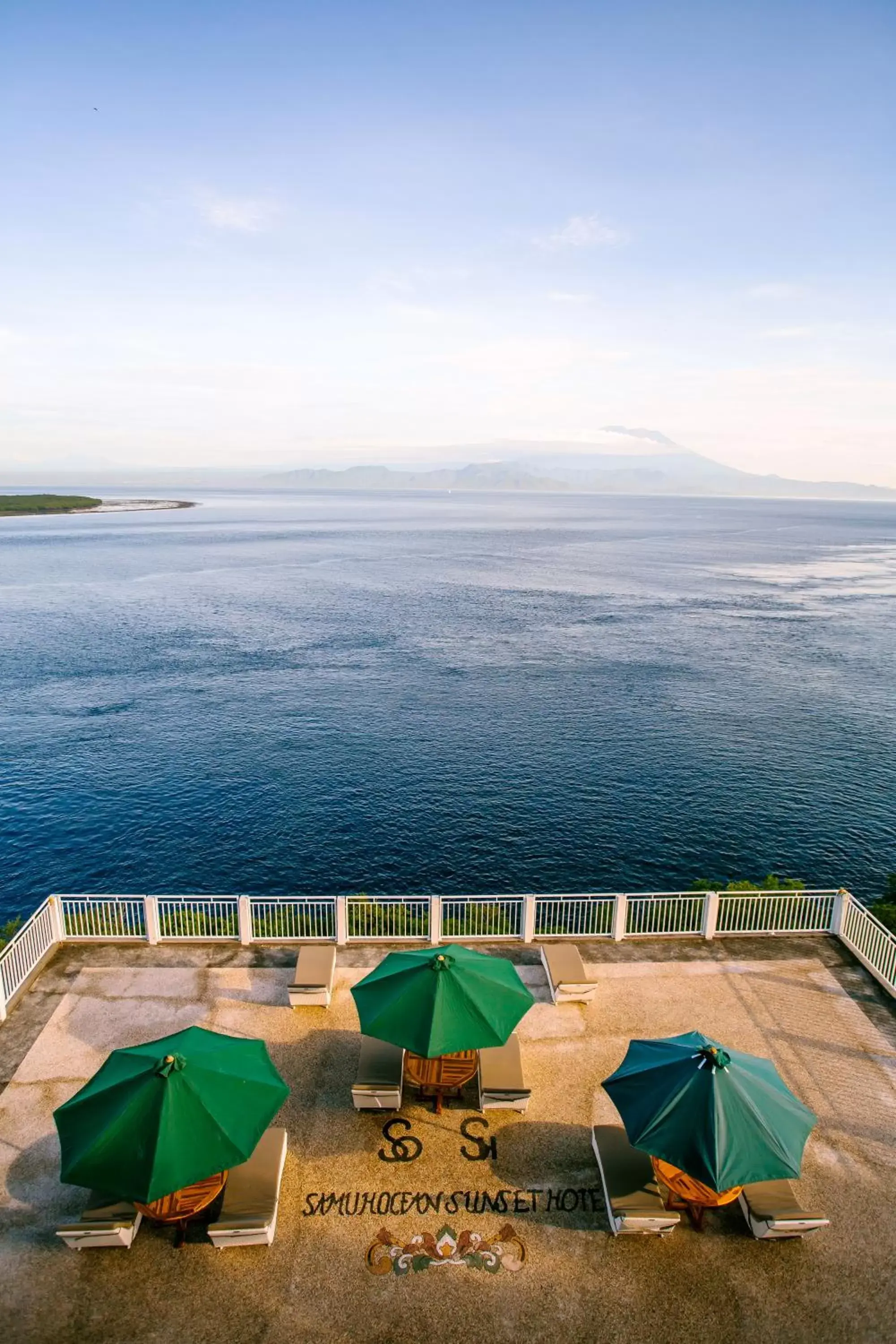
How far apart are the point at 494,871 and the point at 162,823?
15.4 metres

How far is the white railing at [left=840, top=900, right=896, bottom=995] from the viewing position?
13.8 metres

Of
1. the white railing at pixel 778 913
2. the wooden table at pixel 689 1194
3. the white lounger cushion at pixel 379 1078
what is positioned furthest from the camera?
the white railing at pixel 778 913

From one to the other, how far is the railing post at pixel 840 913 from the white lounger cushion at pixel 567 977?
5.32 meters

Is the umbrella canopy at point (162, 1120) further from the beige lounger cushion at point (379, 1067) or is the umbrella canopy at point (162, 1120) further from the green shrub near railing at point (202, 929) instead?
the green shrub near railing at point (202, 929)

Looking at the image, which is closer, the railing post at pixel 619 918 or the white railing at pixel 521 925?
the white railing at pixel 521 925

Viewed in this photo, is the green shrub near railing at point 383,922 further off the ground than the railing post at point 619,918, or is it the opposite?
the railing post at point 619,918

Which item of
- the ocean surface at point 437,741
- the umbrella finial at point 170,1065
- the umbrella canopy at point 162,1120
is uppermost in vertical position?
the umbrella finial at point 170,1065

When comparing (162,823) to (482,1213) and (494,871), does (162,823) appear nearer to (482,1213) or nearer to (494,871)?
(494,871)

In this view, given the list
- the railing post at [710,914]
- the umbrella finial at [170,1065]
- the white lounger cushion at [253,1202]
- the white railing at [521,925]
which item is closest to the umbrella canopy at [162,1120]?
the umbrella finial at [170,1065]

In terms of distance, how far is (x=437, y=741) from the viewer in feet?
143

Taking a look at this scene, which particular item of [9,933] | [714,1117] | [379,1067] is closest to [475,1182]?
[379,1067]

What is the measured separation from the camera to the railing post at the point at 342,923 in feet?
47.6

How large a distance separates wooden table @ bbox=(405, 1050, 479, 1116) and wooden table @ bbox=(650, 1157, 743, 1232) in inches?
109

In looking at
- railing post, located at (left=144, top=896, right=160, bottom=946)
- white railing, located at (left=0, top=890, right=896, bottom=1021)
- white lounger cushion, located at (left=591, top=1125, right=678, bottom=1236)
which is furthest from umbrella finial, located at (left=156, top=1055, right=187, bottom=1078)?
railing post, located at (left=144, top=896, right=160, bottom=946)
